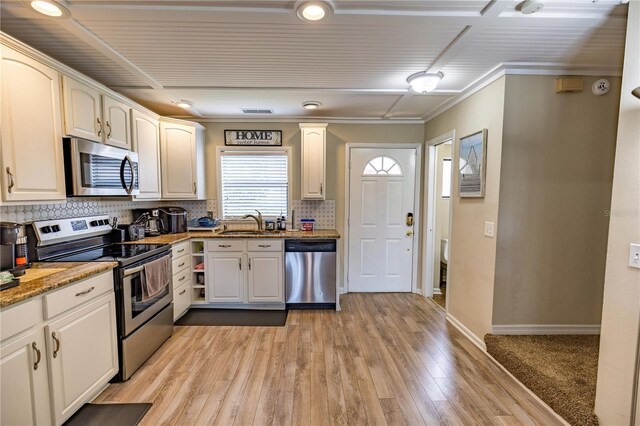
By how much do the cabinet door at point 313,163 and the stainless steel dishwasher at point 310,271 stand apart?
73 cm

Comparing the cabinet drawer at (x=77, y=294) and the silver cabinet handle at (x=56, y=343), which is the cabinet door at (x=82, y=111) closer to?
the cabinet drawer at (x=77, y=294)

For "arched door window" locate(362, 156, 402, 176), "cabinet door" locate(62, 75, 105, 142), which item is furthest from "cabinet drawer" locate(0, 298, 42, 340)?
"arched door window" locate(362, 156, 402, 176)

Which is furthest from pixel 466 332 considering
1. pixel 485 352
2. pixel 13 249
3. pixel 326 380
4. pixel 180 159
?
pixel 180 159

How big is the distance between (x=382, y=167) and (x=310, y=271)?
1.78 metres

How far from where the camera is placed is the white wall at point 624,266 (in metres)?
1.40

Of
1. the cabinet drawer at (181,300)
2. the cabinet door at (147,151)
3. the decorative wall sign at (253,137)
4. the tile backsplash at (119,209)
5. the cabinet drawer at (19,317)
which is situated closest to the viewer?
the cabinet drawer at (19,317)

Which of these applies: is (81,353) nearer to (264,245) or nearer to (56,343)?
(56,343)

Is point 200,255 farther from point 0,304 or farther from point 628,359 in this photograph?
point 628,359

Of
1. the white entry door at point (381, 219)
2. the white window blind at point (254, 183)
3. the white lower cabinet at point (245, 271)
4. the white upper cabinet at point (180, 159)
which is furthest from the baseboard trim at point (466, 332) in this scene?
the white upper cabinet at point (180, 159)

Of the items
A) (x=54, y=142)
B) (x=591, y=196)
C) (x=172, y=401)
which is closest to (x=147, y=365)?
(x=172, y=401)

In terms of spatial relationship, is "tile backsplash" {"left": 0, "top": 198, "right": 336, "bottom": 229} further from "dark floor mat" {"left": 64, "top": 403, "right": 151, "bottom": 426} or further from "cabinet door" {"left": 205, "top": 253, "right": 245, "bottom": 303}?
"dark floor mat" {"left": 64, "top": 403, "right": 151, "bottom": 426}

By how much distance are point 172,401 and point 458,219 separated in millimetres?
2988

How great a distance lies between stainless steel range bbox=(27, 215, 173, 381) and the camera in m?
2.06

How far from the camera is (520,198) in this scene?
2369 mm
